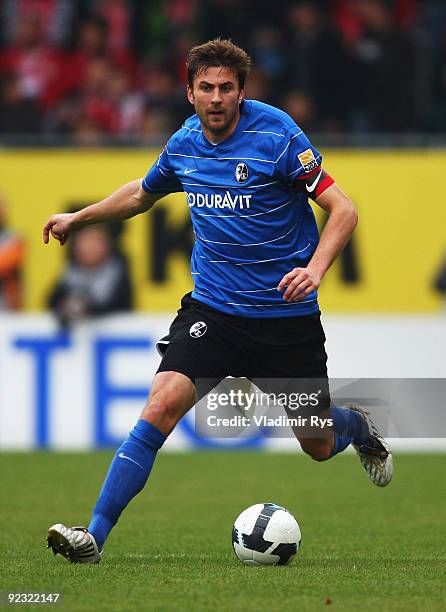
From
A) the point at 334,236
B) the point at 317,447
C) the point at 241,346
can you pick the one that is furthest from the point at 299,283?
the point at 317,447

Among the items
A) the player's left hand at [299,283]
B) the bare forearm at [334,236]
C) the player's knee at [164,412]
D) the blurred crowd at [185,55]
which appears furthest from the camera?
the blurred crowd at [185,55]

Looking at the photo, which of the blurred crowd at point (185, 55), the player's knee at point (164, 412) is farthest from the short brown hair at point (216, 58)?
the blurred crowd at point (185, 55)

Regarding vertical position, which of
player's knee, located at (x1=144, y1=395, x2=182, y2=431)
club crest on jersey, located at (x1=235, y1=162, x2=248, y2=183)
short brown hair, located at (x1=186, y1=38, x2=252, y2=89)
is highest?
short brown hair, located at (x1=186, y1=38, x2=252, y2=89)

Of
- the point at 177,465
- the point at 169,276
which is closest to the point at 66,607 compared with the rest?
the point at 177,465

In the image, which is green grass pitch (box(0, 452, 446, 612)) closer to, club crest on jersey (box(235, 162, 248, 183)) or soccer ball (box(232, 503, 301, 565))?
soccer ball (box(232, 503, 301, 565))

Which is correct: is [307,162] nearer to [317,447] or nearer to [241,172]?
[241,172]

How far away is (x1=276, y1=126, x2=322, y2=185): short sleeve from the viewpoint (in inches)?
247

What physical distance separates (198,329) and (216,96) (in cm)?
112

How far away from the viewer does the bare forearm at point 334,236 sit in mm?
6023

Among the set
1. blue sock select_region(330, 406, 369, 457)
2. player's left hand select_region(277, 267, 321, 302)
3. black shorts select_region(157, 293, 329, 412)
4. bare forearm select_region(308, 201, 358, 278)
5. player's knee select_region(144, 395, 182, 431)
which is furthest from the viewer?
blue sock select_region(330, 406, 369, 457)

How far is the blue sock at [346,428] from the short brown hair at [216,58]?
189 centimetres

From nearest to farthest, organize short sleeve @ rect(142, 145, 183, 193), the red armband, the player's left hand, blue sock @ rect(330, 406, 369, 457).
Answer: the player's left hand → the red armband → short sleeve @ rect(142, 145, 183, 193) → blue sock @ rect(330, 406, 369, 457)

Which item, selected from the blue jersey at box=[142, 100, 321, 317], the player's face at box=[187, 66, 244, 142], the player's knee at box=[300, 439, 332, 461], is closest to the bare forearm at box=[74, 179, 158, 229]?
the blue jersey at box=[142, 100, 321, 317]

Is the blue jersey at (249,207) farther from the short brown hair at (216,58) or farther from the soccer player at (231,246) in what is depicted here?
the short brown hair at (216,58)
